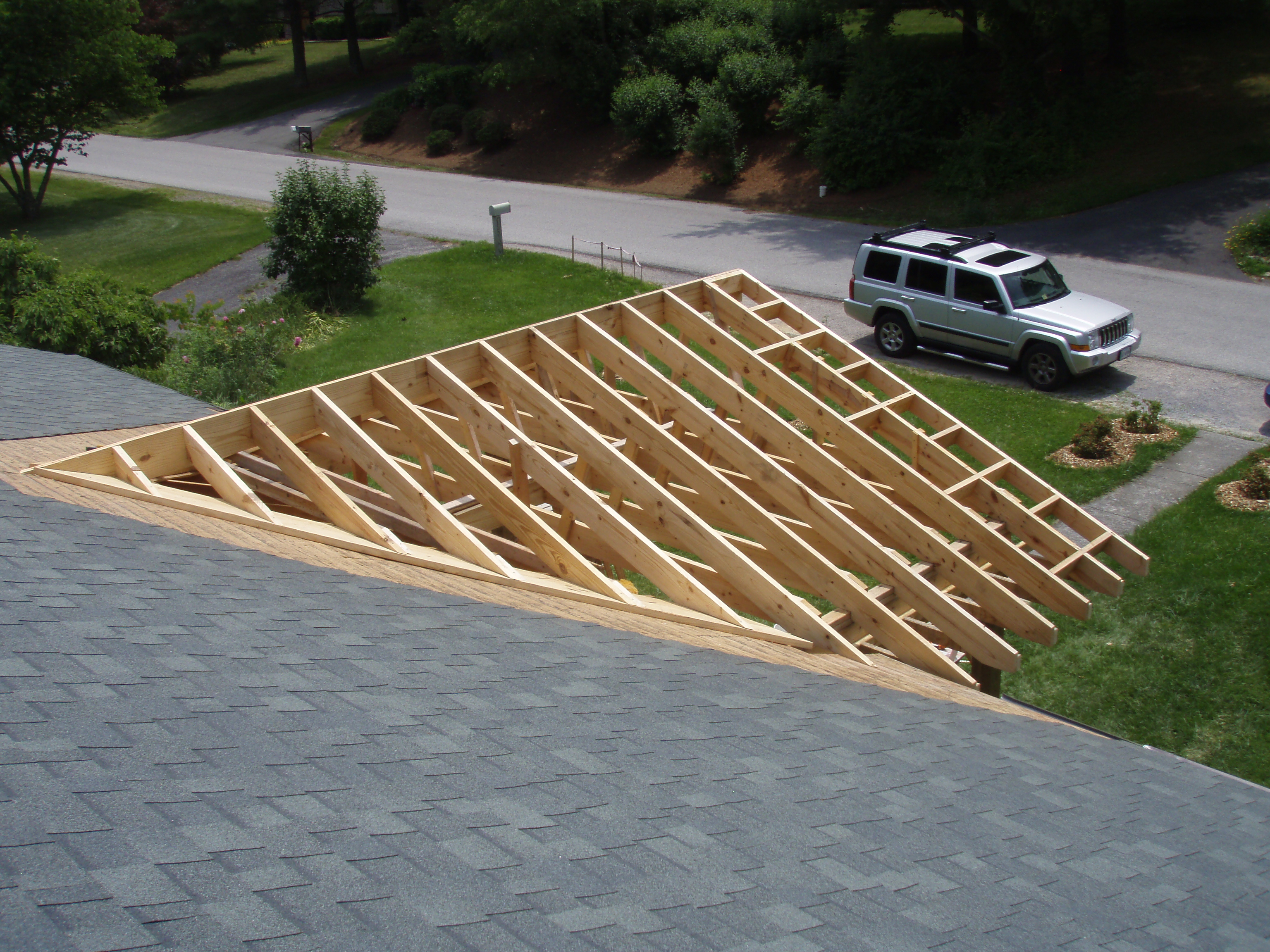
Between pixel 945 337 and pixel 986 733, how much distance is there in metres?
14.4

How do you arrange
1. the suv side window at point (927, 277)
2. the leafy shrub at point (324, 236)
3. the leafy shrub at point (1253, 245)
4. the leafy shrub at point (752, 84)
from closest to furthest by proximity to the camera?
the suv side window at point (927, 277)
the leafy shrub at point (1253, 245)
the leafy shrub at point (324, 236)
the leafy shrub at point (752, 84)

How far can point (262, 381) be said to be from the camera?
19.2 meters

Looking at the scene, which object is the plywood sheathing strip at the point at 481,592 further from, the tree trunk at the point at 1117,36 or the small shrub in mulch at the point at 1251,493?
the tree trunk at the point at 1117,36

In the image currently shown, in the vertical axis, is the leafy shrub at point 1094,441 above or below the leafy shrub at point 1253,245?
below

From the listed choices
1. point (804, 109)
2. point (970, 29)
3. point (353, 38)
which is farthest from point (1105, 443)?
point (353, 38)

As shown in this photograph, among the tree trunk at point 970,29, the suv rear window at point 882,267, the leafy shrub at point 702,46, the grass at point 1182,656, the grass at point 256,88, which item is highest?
the grass at point 256,88

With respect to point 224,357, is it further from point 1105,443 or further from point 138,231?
point 138,231

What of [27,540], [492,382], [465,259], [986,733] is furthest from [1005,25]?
[27,540]

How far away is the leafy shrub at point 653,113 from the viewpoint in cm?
3494

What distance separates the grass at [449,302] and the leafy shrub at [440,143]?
14.0 metres

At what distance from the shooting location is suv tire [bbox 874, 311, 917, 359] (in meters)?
20.0

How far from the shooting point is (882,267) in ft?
65.6

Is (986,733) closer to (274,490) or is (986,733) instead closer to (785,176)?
(274,490)

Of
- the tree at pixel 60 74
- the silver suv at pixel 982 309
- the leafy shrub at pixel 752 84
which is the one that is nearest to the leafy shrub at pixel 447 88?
the tree at pixel 60 74
